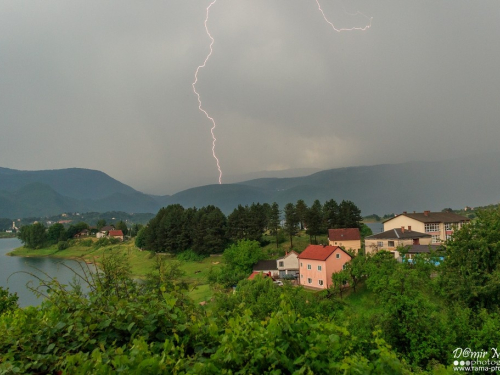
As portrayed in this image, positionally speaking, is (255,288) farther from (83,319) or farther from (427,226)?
(427,226)

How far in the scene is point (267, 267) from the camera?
3944 cm

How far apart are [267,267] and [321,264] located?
33.5ft

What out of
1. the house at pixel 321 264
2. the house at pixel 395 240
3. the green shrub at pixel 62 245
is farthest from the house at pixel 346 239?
the green shrub at pixel 62 245

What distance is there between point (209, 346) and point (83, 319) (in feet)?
4.44

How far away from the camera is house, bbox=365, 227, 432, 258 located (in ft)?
124

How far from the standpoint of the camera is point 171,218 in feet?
213

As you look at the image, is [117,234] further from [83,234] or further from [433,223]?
[433,223]

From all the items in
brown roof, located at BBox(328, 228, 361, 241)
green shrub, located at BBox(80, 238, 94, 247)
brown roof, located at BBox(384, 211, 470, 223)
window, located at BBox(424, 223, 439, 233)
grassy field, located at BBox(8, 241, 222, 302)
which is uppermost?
brown roof, located at BBox(384, 211, 470, 223)

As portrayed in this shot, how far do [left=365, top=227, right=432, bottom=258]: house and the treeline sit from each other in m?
15.8

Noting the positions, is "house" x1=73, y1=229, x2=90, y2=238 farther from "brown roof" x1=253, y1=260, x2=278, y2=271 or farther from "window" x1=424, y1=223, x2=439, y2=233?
"window" x1=424, y1=223, x2=439, y2=233

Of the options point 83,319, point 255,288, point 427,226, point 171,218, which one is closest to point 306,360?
point 83,319

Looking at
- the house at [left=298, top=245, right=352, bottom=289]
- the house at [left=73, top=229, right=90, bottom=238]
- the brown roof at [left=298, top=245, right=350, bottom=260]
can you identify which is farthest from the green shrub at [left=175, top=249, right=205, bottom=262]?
the house at [left=73, top=229, right=90, bottom=238]

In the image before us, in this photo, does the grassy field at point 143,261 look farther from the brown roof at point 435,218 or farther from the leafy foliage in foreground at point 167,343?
the brown roof at point 435,218

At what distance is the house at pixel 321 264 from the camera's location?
30719mm
